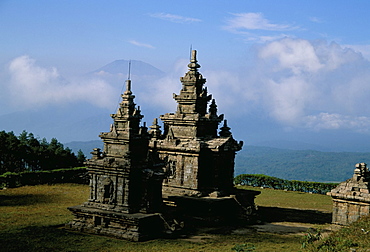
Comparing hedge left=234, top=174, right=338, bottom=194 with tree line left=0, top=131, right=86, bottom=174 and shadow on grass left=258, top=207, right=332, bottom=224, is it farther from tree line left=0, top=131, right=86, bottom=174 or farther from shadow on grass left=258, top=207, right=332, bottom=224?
tree line left=0, top=131, right=86, bottom=174

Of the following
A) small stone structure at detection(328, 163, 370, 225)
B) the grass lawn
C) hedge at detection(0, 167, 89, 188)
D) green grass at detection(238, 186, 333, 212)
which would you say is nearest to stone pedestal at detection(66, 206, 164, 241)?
the grass lawn

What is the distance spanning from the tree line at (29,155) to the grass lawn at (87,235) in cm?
982

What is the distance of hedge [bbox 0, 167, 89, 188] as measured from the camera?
3703 centimetres

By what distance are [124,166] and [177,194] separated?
606 cm

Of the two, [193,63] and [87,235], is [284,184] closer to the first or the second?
[193,63]

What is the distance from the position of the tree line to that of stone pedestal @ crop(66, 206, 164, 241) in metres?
24.2

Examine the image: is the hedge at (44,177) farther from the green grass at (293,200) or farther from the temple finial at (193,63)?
the temple finial at (193,63)

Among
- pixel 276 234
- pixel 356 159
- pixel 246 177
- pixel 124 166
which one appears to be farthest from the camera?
pixel 356 159

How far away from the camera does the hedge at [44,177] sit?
37.0 m

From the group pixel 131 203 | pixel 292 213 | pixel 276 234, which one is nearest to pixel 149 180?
pixel 131 203

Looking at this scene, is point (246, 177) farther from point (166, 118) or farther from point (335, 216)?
point (335, 216)

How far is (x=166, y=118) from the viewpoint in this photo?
2859 centimetres

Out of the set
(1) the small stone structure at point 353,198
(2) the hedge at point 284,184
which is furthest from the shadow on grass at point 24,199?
(1) the small stone structure at point 353,198

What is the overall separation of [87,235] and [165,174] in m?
4.64
